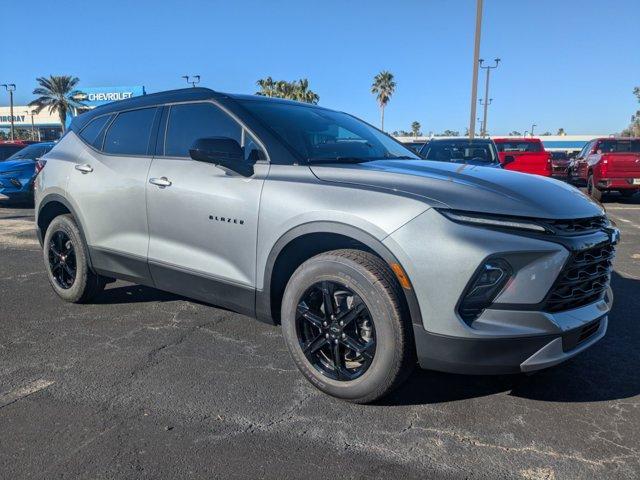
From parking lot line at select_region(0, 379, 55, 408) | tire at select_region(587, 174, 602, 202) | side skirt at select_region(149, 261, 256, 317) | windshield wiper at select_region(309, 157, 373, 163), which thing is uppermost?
windshield wiper at select_region(309, 157, 373, 163)

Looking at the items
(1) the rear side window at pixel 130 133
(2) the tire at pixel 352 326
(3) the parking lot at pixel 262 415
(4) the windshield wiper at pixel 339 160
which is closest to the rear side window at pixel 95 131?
(1) the rear side window at pixel 130 133

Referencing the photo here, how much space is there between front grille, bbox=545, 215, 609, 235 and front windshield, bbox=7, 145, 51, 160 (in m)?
13.5

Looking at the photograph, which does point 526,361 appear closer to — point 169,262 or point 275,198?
point 275,198

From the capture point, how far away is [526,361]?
254cm

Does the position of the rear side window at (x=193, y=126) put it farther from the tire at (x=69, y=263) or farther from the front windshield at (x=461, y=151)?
the front windshield at (x=461, y=151)

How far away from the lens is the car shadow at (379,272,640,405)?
3.06 meters

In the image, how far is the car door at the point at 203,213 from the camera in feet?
10.9

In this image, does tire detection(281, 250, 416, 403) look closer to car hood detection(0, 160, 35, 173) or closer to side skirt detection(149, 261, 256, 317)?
side skirt detection(149, 261, 256, 317)

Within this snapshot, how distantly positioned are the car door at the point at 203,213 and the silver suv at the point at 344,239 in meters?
0.01

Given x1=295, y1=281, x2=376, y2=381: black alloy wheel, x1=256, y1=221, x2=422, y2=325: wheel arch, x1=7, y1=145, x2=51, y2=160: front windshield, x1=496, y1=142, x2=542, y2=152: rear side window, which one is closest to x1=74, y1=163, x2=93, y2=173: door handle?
x1=256, y1=221, x2=422, y2=325: wheel arch

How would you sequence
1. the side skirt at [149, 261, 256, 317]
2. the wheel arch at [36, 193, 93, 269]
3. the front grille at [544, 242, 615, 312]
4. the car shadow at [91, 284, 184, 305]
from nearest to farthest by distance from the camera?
the front grille at [544, 242, 615, 312] < the side skirt at [149, 261, 256, 317] < the wheel arch at [36, 193, 93, 269] < the car shadow at [91, 284, 184, 305]

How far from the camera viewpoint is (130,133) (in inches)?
170

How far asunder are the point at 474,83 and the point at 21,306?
44.4 ft

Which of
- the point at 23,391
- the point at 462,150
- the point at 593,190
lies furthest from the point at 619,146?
→ the point at 23,391
